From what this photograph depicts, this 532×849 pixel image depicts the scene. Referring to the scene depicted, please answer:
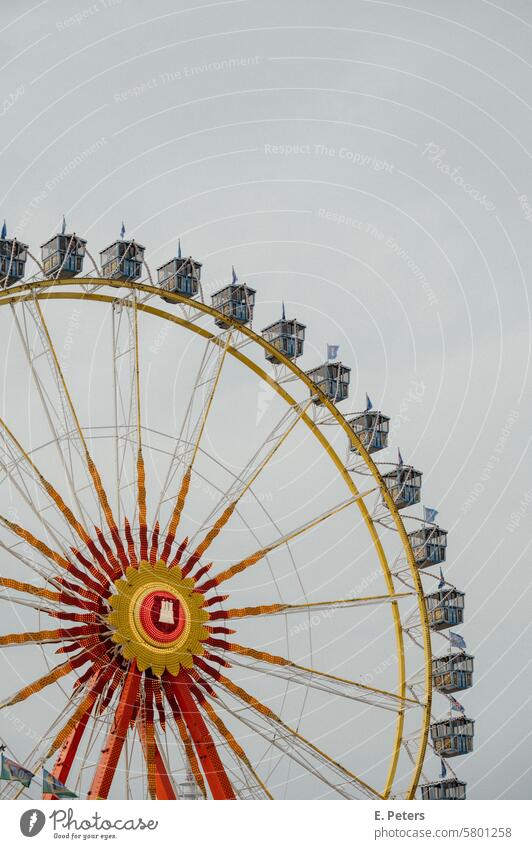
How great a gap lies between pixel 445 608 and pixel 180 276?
10041 mm

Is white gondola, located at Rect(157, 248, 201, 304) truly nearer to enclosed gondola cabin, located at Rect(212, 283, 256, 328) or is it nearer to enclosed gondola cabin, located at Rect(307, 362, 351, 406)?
enclosed gondola cabin, located at Rect(212, 283, 256, 328)

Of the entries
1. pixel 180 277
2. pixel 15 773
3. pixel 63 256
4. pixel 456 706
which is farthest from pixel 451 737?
pixel 63 256

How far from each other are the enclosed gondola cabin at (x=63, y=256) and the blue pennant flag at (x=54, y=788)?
9744mm

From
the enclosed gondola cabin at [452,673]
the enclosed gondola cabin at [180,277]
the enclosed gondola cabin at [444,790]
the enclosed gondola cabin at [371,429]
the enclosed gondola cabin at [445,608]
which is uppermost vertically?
the enclosed gondola cabin at [180,277]

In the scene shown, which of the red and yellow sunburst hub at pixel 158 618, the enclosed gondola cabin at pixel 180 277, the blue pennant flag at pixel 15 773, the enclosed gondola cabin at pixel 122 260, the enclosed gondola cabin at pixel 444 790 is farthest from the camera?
the enclosed gondola cabin at pixel 444 790

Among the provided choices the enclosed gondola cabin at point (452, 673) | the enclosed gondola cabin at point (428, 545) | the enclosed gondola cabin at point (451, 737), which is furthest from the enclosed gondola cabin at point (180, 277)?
the enclosed gondola cabin at point (451, 737)

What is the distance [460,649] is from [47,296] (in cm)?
1296

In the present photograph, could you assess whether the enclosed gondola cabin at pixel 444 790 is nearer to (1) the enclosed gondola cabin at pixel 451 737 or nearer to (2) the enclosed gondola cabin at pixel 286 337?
(1) the enclosed gondola cabin at pixel 451 737

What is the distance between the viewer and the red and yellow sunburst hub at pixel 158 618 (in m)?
25.3

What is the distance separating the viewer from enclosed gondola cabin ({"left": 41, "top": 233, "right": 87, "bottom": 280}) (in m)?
27.5
